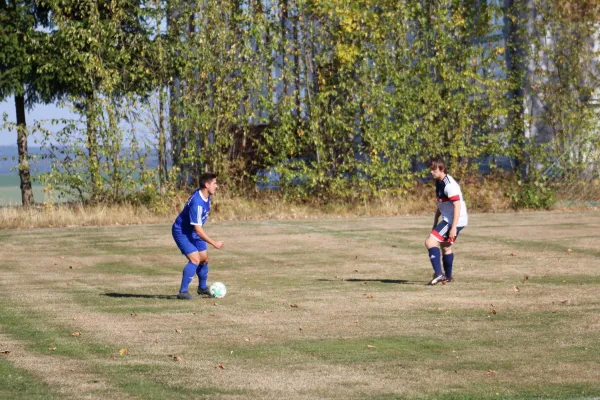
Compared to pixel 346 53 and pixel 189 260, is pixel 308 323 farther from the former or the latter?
pixel 346 53

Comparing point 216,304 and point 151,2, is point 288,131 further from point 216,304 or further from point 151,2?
point 216,304

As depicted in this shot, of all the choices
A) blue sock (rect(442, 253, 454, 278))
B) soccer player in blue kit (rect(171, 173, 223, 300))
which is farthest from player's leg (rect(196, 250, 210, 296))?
blue sock (rect(442, 253, 454, 278))

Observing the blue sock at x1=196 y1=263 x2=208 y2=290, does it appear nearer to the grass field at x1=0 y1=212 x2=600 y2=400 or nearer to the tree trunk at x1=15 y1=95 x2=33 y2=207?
the grass field at x1=0 y1=212 x2=600 y2=400

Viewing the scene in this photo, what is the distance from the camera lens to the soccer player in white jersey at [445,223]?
48.2 ft

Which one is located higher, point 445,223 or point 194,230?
point 194,230

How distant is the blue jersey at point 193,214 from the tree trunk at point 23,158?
1562 cm

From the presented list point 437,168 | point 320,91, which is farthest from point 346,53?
point 437,168

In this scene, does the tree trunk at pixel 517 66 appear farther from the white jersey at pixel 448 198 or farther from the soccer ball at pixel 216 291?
the soccer ball at pixel 216 291

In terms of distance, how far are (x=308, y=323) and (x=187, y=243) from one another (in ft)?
9.26

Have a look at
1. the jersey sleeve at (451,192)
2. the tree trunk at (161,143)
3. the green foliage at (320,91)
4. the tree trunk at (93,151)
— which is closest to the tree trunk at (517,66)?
the green foliage at (320,91)

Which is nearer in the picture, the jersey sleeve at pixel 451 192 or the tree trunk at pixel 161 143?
the jersey sleeve at pixel 451 192

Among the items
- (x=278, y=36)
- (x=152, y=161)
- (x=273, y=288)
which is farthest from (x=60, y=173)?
(x=273, y=288)

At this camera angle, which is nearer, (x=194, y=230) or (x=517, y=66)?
(x=194, y=230)

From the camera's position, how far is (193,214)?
531 inches
